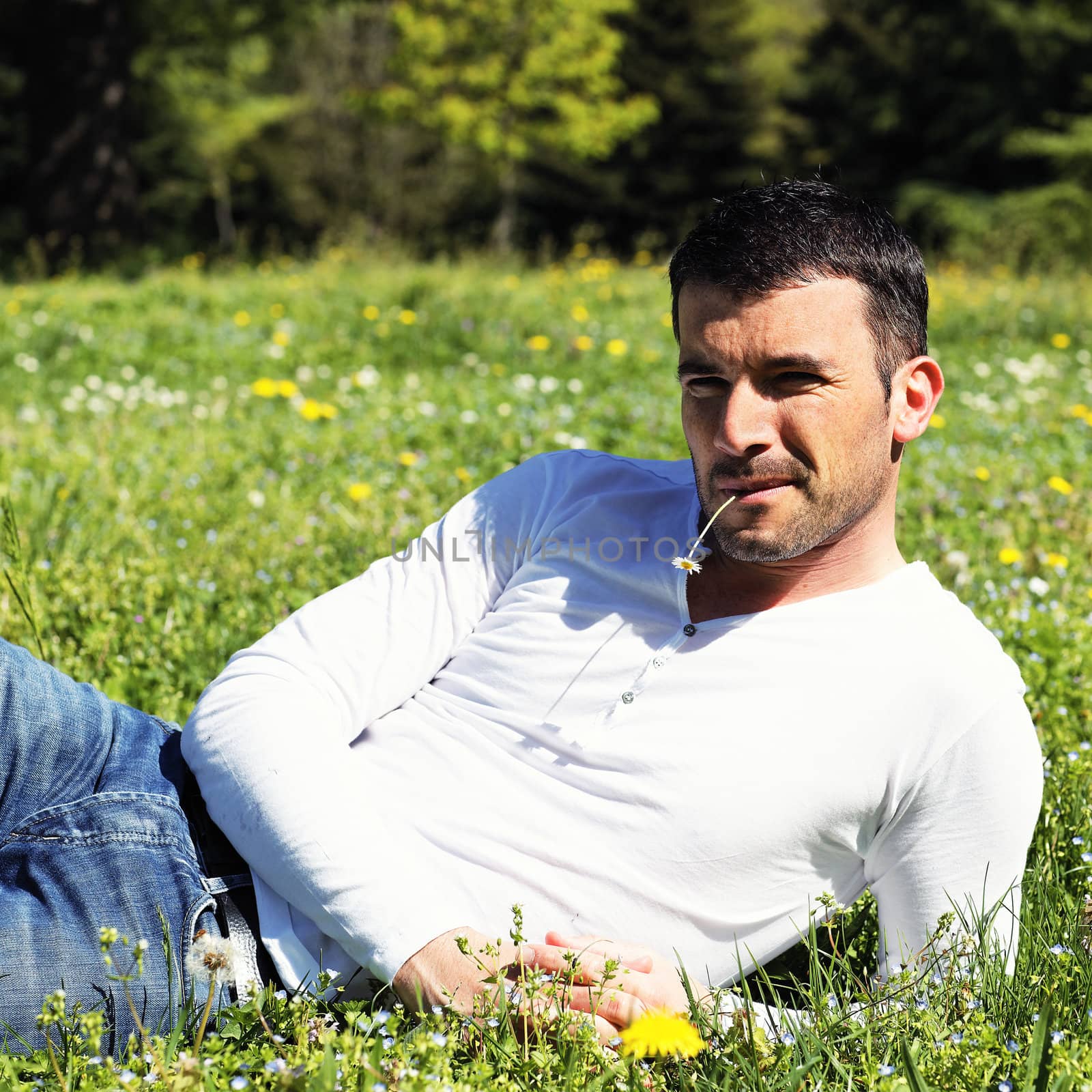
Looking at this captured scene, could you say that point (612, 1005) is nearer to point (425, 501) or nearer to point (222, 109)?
point (425, 501)

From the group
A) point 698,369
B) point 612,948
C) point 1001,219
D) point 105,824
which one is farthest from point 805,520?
point 1001,219

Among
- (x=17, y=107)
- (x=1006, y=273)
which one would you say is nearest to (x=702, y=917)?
(x=1006, y=273)

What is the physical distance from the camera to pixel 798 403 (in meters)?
2.05

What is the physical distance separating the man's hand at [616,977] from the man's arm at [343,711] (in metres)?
0.22

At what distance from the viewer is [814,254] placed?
2066 millimetres

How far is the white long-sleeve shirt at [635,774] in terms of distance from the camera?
191 cm

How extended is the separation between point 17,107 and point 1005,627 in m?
29.8

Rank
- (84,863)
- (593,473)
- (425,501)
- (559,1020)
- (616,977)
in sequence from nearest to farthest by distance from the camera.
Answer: (559,1020) → (616,977) → (84,863) → (593,473) → (425,501)

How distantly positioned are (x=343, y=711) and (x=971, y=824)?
1.16 meters

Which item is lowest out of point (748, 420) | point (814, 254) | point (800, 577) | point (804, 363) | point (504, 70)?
point (800, 577)

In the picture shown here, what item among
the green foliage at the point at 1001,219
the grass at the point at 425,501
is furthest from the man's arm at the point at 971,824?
the green foliage at the point at 1001,219

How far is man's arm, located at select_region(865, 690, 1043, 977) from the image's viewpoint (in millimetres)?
1888

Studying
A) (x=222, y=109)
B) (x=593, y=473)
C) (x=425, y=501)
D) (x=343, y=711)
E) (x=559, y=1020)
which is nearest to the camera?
(x=559, y=1020)

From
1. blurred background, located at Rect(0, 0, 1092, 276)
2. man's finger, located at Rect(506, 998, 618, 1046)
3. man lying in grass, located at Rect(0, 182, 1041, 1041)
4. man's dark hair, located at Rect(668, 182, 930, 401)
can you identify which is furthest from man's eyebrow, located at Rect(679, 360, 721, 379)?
blurred background, located at Rect(0, 0, 1092, 276)
